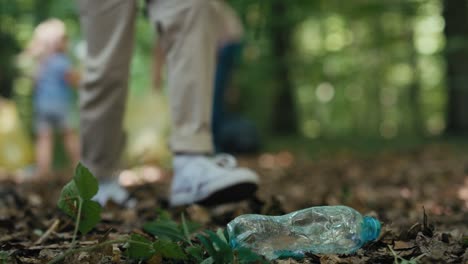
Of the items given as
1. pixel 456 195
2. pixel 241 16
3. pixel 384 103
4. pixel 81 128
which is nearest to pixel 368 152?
pixel 241 16

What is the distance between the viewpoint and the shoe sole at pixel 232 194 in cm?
226

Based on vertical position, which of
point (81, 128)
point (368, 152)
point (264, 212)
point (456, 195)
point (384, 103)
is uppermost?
point (81, 128)

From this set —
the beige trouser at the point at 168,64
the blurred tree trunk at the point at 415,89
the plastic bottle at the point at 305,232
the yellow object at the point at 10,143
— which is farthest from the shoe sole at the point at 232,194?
the blurred tree trunk at the point at 415,89

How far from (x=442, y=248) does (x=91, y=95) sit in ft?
5.42

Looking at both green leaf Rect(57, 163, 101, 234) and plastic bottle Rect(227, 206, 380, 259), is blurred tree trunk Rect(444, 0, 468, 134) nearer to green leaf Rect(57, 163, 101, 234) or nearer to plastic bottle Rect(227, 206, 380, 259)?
plastic bottle Rect(227, 206, 380, 259)

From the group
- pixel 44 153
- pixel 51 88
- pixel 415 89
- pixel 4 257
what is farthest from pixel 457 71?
pixel 4 257

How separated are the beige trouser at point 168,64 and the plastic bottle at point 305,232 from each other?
3.16 feet

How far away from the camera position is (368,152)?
22.4 feet

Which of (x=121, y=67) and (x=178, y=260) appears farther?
(x=121, y=67)

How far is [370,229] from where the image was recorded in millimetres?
1525

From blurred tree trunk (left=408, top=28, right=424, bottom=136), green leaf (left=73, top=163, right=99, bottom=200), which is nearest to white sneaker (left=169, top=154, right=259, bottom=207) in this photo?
green leaf (left=73, top=163, right=99, bottom=200)

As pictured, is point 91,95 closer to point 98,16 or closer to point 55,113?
point 98,16

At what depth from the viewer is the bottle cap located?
59.9 inches

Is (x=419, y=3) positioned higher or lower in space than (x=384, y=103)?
higher
